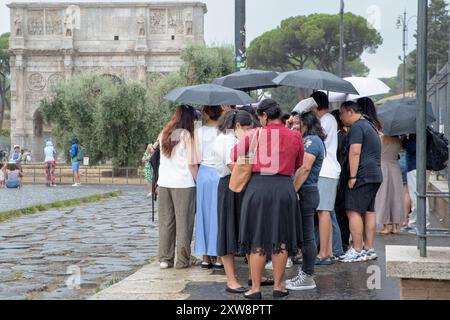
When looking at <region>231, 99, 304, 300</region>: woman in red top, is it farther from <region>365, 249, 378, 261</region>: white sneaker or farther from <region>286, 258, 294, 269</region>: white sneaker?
<region>365, 249, 378, 261</region>: white sneaker

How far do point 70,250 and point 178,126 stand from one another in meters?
2.60

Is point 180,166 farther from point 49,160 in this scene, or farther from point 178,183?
point 49,160

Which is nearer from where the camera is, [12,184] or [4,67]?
[12,184]

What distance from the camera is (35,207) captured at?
14727 millimetres

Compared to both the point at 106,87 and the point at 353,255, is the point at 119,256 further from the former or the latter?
the point at 106,87

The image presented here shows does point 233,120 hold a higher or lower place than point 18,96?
lower

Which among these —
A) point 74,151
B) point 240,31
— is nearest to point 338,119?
point 240,31

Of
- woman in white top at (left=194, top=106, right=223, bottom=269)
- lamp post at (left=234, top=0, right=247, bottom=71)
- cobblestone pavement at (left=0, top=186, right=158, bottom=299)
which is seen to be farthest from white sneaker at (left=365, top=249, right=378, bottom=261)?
lamp post at (left=234, top=0, right=247, bottom=71)

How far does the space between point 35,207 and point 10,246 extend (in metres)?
5.50

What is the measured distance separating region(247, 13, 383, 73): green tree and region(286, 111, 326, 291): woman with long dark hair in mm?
40907

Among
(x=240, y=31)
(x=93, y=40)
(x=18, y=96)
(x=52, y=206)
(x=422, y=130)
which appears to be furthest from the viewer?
(x=18, y=96)

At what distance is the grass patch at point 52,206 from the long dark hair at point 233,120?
7283mm

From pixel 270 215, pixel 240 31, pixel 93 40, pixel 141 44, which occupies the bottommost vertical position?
pixel 270 215

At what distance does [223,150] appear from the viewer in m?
6.30
